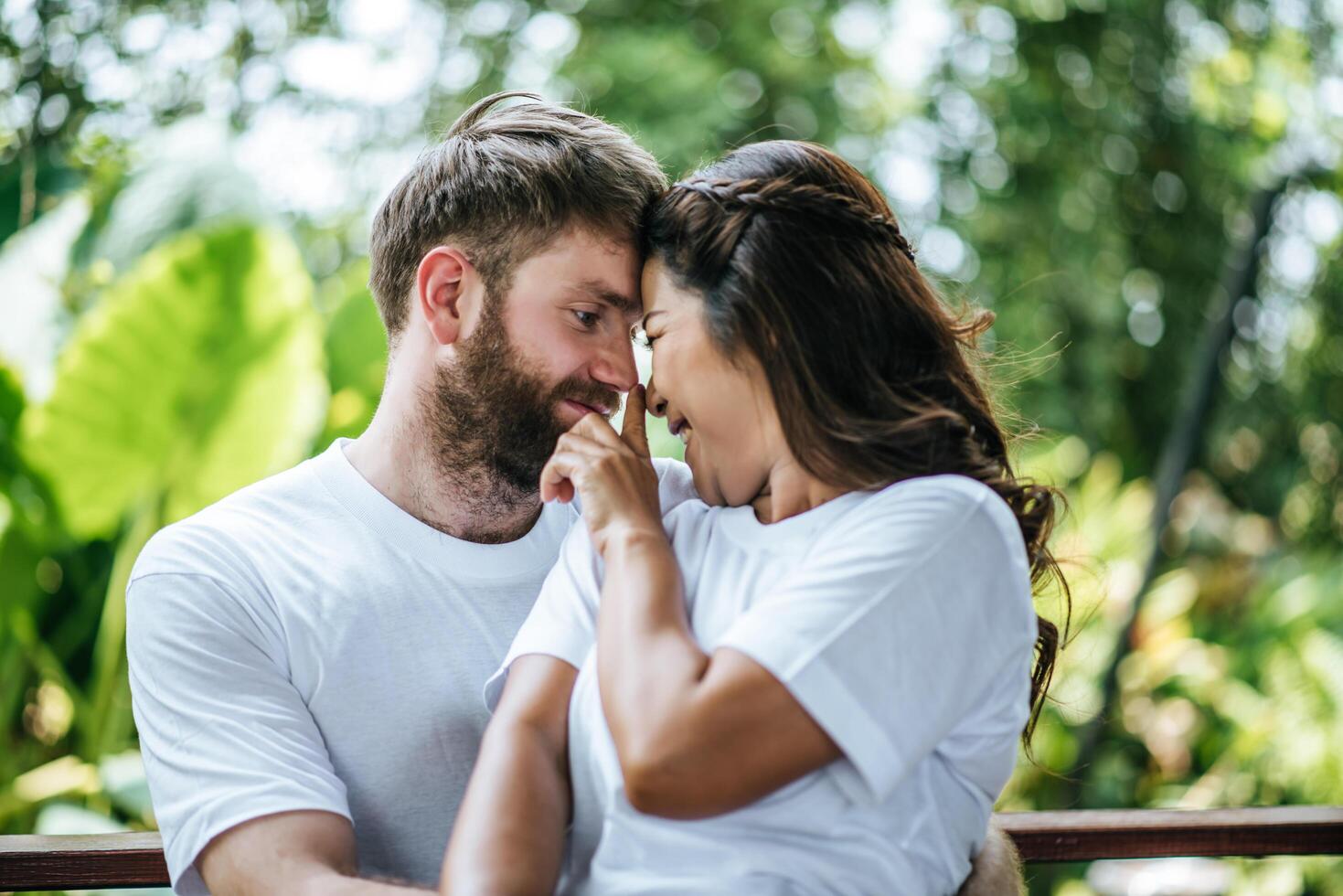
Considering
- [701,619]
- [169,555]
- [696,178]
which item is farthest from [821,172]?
[169,555]

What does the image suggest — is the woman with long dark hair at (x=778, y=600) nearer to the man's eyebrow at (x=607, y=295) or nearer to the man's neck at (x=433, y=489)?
the man's eyebrow at (x=607, y=295)

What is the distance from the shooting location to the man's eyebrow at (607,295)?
5.29ft

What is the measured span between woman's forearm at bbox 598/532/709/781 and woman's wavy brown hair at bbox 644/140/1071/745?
0.70 feet

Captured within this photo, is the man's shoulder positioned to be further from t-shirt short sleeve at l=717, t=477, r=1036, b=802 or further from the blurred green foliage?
the blurred green foliage

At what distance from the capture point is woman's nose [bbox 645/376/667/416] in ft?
4.75

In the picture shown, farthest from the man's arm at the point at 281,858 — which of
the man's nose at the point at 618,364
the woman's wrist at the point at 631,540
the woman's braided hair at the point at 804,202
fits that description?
the woman's braided hair at the point at 804,202

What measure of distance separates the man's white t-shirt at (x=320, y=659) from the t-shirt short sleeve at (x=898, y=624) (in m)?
0.48

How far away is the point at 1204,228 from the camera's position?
6.38 meters

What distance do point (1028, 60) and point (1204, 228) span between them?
48.9 inches

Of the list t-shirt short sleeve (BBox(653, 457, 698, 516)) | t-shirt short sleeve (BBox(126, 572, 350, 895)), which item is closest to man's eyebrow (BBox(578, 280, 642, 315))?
t-shirt short sleeve (BBox(653, 457, 698, 516))

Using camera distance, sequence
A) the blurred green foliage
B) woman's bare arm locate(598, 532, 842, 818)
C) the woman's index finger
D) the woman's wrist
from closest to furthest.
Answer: woman's bare arm locate(598, 532, 842, 818) < the woman's wrist < the woman's index finger < the blurred green foliage

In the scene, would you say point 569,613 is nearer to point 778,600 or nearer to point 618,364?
point 778,600

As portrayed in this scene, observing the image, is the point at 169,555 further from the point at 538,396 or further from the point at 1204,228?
the point at 1204,228

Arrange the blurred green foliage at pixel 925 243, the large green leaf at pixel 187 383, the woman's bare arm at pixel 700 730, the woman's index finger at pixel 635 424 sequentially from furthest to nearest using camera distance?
1. the blurred green foliage at pixel 925 243
2. the large green leaf at pixel 187 383
3. the woman's index finger at pixel 635 424
4. the woman's bare arm at pixel 700 730
